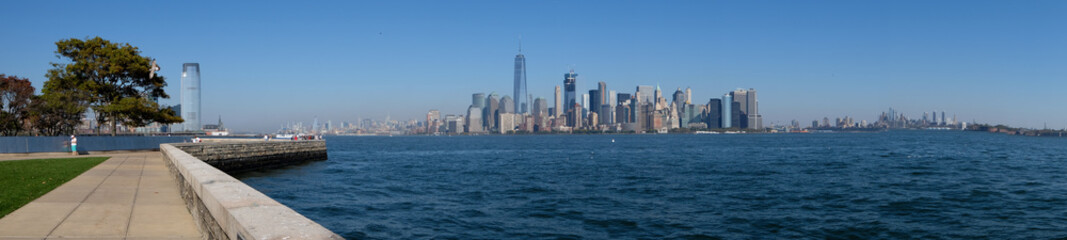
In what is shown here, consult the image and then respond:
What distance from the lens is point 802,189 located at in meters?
29.1

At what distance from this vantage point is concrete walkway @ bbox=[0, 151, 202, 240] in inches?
328

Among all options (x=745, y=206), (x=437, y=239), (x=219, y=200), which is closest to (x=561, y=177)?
(x=745, y=206)

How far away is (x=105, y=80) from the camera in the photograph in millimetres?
44875

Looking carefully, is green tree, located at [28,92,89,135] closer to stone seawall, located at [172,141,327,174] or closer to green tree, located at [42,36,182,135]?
green tree, located at [42,36,182,135]

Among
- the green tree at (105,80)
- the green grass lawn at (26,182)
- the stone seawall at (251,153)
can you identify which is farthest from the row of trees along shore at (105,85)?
the green grass lawn at (26,182)

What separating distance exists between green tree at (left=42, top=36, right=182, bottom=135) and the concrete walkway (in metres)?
32.8

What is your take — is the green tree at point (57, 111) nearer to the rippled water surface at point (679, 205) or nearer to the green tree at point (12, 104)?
the green tree at point (12, 104)

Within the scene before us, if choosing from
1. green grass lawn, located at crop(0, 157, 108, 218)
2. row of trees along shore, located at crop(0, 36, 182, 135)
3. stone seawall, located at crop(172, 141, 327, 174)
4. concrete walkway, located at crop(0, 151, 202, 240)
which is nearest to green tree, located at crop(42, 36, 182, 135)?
row of trees along shore, located at crop(0, 36, 182, 135)

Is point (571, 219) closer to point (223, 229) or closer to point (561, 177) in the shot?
point (223, 229)

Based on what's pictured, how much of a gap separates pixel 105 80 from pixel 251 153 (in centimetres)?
1297

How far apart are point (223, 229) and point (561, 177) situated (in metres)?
30.7

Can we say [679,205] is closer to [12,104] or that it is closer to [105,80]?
[105,80]

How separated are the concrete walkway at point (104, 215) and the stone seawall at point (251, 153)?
62.7ft

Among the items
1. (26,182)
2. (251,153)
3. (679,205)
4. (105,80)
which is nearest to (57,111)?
(105,80)
